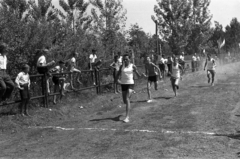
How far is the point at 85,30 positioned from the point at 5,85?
13.3 metres

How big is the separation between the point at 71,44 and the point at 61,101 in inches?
204

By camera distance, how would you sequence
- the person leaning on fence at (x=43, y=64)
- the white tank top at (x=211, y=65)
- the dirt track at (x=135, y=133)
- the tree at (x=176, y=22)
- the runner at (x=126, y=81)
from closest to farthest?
the dirt track at (x=135, y=133) < the runner at (x=126, y=81) < the person leaning on fence at (x=43, y=64) < the white tank top at (x=211, y=65) < the tree at (x=176, y=22)

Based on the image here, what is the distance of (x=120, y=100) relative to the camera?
13.4 m

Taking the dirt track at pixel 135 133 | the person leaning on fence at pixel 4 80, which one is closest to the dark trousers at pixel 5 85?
the person leaning on fence at pixel 4 80

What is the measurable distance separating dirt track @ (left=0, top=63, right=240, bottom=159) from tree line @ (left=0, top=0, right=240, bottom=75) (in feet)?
9.78

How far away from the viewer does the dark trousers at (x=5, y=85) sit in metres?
8.71

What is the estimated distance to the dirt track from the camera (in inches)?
244

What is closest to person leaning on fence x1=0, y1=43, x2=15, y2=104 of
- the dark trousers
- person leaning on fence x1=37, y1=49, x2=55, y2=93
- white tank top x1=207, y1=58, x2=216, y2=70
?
the dark trousers

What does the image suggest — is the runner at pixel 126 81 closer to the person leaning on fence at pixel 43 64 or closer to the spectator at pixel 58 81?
the person leaning on fence at pixel 43 64

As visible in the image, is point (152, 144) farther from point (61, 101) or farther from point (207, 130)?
point (61, 101)

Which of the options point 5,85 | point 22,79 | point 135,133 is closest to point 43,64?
point 22,79

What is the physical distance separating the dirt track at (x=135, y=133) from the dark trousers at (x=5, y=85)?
73cm

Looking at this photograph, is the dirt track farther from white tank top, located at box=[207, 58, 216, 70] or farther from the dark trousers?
white tank top, located at box=[207, 58, 216, 70]

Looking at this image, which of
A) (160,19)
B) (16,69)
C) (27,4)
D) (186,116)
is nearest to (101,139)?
(186,116)
